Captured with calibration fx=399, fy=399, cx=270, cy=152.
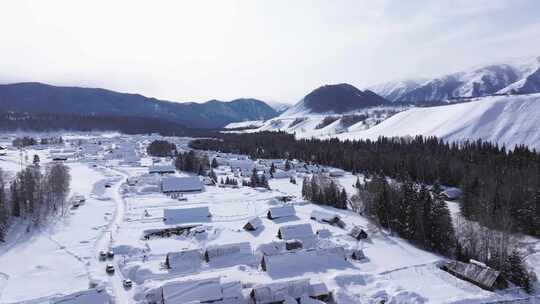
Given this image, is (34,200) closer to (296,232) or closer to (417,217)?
(296,232)

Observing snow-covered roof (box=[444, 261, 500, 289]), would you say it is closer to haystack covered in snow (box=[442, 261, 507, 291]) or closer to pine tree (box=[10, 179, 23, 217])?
haystack covered in snow (box=[442, 261, 507, 291])

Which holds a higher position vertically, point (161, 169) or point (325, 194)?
point (161, 169)

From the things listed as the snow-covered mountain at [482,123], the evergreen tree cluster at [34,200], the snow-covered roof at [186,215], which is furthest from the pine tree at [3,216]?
the snow-covered mountain at [482,123]

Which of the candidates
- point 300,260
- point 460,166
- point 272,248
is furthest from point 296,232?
point 460,166

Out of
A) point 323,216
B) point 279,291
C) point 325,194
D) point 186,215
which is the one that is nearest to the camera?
point 279,291

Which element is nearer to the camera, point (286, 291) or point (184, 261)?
point (286, 291)

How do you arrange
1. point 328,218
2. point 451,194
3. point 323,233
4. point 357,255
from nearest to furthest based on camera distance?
point 357,255, point 323,233, point 328,218, point 451,194

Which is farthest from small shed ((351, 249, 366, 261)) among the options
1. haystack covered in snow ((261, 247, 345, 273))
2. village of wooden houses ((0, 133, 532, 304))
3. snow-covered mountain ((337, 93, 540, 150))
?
snow-covered mountain ((337, 93, 540, 150))
